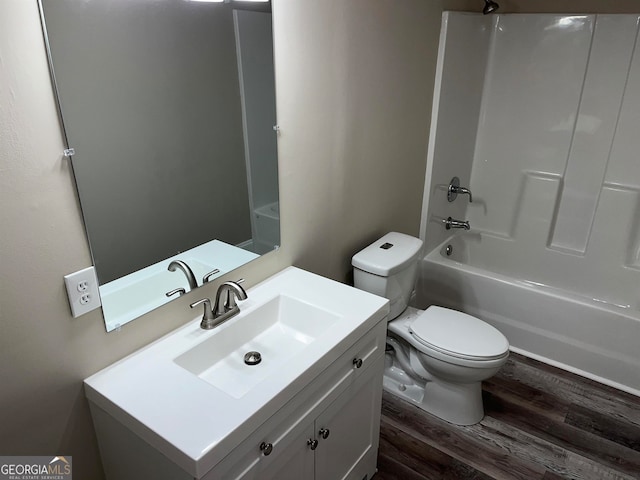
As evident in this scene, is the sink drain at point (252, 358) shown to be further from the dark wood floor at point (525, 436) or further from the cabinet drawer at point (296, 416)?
the dark wood floor at point (525, 436)

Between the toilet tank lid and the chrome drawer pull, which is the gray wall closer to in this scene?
the toilet tank lid

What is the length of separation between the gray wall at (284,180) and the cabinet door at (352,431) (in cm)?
54

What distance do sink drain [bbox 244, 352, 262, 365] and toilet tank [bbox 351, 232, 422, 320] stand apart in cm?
75

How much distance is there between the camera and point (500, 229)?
311cm

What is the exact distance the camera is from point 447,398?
7.06ft

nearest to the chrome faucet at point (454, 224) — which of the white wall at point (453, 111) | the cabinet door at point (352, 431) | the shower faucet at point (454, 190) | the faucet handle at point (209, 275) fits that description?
the white wall at point (453, 111)

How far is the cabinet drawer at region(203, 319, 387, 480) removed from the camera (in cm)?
110

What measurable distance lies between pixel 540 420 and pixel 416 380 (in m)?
0.59

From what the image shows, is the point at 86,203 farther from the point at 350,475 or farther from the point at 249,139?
the point at 350,475

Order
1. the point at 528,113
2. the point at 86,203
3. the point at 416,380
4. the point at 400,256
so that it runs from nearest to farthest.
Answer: the point at 86,203 < the point at 400,256 < the point at 416,380 < the point at 528,113

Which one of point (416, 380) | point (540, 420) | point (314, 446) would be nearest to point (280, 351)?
point (314, 446)

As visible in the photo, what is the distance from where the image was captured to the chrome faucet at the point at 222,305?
1438 millimetres

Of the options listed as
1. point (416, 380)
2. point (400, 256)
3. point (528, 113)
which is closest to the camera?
point (400, 256)

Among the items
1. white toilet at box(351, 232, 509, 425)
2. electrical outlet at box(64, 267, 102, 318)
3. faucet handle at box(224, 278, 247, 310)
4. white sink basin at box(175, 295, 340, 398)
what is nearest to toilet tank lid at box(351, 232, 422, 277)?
white toilet at box(351, 232, 509, 425)
